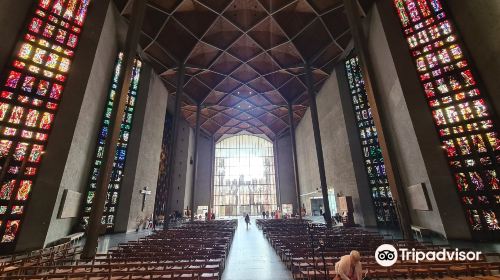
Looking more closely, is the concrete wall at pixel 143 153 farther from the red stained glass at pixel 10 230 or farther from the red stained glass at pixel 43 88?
the red stained glass at pixel 43 88

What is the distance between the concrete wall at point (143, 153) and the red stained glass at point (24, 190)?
622cm

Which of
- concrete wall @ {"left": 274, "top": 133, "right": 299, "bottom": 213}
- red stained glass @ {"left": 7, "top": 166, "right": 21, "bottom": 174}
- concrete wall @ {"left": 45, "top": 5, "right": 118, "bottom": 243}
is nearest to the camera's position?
red stained glass @ {"left": 7, "top": 166, "right": 21, "bottom": 174}

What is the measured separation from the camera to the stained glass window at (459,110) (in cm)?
913

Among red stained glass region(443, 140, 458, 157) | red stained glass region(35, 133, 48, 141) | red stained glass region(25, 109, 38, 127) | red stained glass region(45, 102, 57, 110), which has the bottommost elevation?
red stained glass region(443, 140, 458, 157)

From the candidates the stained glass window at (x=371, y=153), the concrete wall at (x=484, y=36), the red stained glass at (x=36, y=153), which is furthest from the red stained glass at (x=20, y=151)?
the concrete wall at (x=484, y=36)

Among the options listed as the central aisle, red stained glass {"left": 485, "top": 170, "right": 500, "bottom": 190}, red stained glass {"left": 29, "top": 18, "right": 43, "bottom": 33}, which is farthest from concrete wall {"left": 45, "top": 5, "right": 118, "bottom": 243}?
red stained glass {"left": 485, "top": 170, "right": 500, "bottom": 190}

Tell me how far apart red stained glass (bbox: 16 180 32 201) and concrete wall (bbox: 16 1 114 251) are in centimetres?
24

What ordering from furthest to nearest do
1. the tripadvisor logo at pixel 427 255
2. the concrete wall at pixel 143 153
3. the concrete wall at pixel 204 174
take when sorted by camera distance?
the concrete wall at pixel 204 174, the concrete wall at pixel 143 153, the tripadvisor logo at pixel 427 255

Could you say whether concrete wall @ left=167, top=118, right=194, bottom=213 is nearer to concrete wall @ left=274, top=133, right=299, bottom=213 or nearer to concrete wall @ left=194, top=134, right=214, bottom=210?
concrete wall @ left=194, top=134, right=214, bottom=210

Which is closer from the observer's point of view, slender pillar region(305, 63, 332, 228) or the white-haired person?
the white-haired person

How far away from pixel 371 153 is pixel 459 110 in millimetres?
6374

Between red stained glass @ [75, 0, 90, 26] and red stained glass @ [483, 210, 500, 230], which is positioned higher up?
red stained glass @ [75, 0, 90, 26]

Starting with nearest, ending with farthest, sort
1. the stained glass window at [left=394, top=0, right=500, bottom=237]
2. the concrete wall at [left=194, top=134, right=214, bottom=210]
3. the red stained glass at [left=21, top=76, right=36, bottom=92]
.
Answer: the stained glass window at [left=394, top=0, right=500, bottom=237] → the red stained glass at [left=21, top=76, right=36, bottom=92] → the concrete wall at [left=194, top=134, right=214, bottom=210]

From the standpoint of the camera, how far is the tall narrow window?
123 ft
